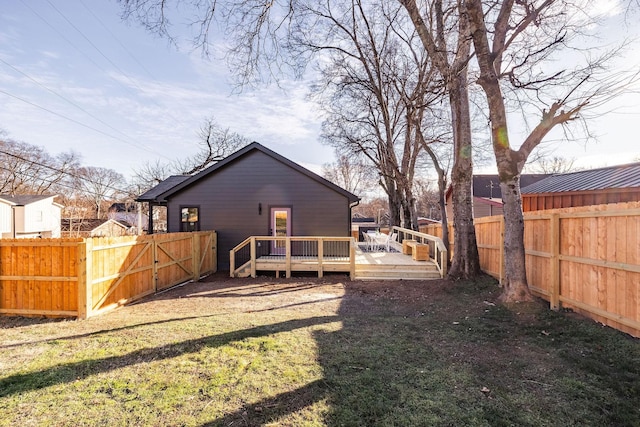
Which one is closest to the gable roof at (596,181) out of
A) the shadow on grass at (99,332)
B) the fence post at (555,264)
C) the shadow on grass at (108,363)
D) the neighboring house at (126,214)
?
the fence post at (555,264)

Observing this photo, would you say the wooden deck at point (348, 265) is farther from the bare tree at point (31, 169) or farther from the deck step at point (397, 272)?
the bare tree at point (31, 169)

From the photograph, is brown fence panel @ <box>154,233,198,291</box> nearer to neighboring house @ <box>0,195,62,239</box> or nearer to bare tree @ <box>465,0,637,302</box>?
bare tree @ <box>465,0,637,302</box>

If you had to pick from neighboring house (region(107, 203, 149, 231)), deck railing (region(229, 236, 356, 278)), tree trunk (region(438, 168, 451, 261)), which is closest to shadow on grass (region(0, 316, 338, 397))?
deck railing (region(229, 236, 356, 278))

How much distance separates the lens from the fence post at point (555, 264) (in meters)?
4.95

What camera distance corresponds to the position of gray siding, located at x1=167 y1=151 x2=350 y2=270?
1137cm

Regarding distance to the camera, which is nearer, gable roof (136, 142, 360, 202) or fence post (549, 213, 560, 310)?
fence post (549, 213, 560, 310)

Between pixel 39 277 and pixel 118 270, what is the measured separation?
122cm

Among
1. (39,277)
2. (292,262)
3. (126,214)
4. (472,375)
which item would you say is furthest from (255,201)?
(126,214)

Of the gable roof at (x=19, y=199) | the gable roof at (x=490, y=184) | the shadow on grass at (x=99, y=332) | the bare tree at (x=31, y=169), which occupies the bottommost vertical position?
the shadow on grass at (x=99, y=332)

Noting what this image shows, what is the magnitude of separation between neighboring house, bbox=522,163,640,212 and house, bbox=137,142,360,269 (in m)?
8.16

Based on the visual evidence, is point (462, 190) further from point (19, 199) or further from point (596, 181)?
point (19, 199)

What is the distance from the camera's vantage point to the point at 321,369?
10.8 ft

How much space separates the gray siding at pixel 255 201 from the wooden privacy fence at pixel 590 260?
258 inches

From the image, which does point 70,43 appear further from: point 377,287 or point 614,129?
point 614,129
